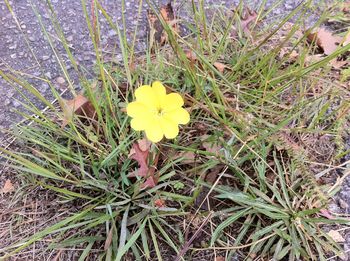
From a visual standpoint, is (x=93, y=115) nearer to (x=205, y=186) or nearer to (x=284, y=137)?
(x=205, y=186)

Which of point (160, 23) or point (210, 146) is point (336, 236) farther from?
point (160, 23)

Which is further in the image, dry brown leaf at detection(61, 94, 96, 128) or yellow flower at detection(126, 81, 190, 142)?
dry brown leaf at detection(61, 94, 96, 128)

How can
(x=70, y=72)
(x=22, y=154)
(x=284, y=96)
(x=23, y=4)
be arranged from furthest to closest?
1. (x=23, y=4)
2. (x=70, y=72)
3. (x=284, y=96)
4. (x=22, y=154)

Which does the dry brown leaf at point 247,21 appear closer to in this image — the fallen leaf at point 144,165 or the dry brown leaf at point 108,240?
the fallen leaf at point 144,165

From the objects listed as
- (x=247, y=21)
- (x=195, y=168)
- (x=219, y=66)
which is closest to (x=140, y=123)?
(x=195, y=168)

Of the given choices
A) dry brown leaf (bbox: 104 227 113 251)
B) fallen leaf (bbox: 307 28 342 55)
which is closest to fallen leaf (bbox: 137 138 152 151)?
dry brown leaf (bbox: 104 227 113 251)

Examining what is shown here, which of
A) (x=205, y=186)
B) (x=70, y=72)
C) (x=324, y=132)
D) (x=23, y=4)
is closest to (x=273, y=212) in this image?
(x=205, y=186)

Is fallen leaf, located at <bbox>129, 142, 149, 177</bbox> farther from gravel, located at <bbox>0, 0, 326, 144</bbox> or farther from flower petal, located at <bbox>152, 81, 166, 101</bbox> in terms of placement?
gravel, located at <bbox>0, 0, 326, 144</bbox>
